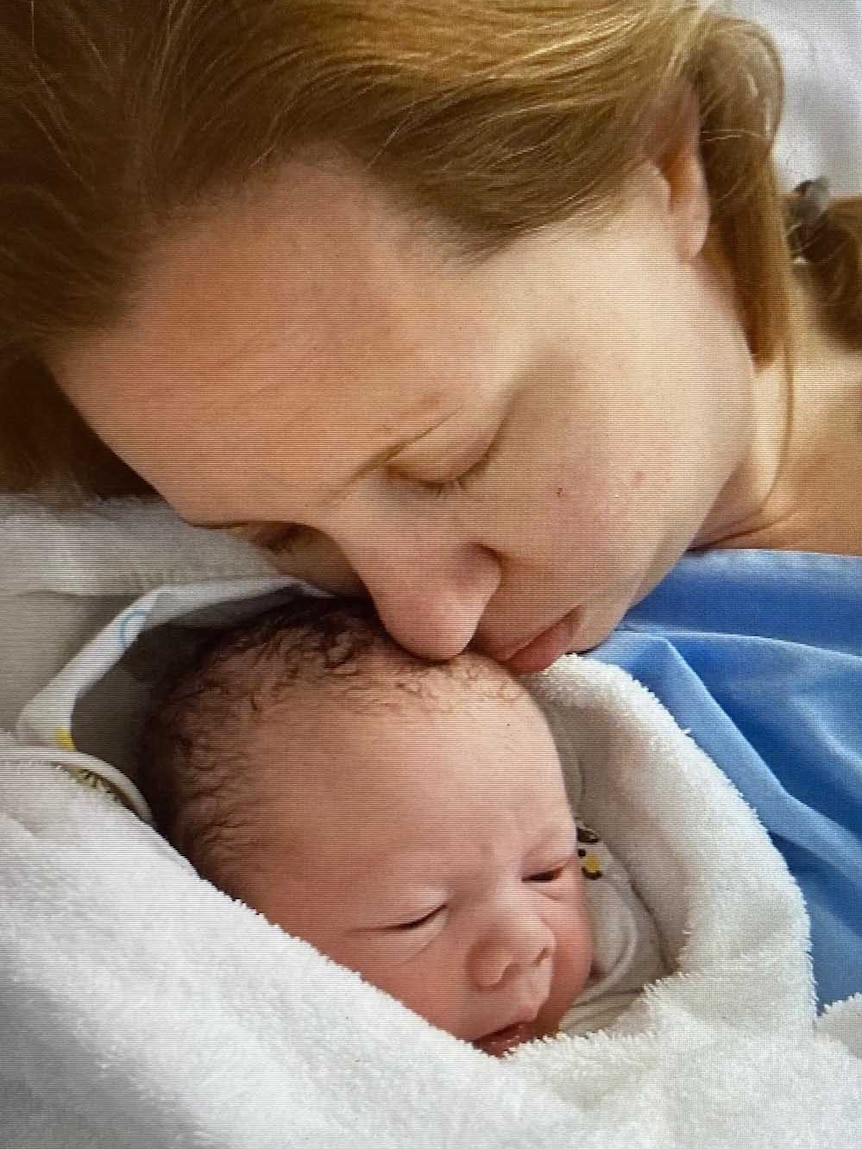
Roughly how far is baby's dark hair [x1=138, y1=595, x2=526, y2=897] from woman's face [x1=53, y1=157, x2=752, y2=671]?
0.03 m

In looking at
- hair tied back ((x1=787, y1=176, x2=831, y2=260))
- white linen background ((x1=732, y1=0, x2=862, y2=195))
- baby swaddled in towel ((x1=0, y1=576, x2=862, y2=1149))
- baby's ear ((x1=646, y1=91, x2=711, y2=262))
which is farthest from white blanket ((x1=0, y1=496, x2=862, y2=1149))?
white linen background ((x1=732, y1=0, x2=862, y2=195))

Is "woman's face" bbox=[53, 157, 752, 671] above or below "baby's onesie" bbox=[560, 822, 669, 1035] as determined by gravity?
above

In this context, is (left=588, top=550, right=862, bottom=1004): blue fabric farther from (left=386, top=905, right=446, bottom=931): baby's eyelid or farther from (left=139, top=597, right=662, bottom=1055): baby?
(left=386, top=905, right=446, bottom=931): baby's eyelid

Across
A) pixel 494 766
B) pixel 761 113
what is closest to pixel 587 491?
pixel 494 766

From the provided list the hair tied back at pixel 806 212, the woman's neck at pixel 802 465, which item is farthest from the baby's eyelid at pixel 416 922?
the hair tied back at pixel 806 212

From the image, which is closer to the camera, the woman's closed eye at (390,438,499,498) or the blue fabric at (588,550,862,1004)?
the woman's closed eye at (390,438,499,498)

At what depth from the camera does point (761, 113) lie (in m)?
0.88

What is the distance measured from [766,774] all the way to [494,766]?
0.20 m

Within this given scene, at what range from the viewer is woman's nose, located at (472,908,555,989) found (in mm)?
759

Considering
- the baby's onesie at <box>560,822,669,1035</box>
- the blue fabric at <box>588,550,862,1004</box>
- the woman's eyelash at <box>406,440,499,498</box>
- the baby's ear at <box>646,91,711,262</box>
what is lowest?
the baby's onesie at <box>560,822,669,1035</box>

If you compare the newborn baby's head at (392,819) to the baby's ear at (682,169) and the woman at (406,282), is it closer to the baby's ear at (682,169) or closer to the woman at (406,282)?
the woman at (406,282)

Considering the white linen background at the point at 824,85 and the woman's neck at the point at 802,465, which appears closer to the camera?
the woman's neck at the point at 802,465

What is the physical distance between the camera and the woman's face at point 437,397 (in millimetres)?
651

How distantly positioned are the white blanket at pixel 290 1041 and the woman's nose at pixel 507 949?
46 millimetres
